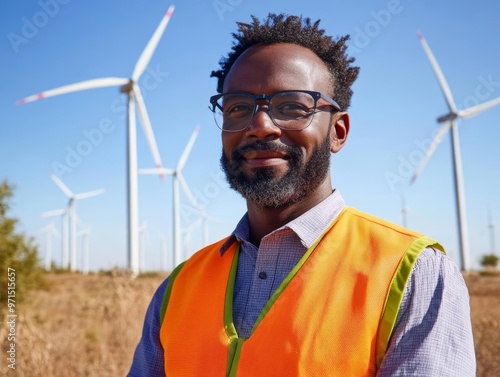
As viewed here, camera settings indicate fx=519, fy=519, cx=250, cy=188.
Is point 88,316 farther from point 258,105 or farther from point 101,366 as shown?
point 258,105

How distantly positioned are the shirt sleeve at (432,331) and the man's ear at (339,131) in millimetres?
949

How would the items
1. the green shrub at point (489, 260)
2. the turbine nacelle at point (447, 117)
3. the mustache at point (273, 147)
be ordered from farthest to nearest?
the green shrub at point (489, 260), the turbine nacelle at point (447, 117), the mustache at point (273, 147)

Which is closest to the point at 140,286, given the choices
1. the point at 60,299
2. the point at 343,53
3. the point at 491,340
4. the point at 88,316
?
the point at 60,299

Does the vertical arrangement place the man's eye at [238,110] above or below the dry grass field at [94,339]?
above

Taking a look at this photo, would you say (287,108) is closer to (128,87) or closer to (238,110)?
(238,110)

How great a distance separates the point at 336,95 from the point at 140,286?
16131 millimetres

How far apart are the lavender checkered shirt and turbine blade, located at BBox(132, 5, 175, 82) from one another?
953 inches

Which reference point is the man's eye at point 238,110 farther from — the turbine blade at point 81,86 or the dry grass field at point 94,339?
the turbine blade at point 81,86

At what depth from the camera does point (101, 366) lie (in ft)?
27.7

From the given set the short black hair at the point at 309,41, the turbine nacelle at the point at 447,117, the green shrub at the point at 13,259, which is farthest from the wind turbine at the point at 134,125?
the short black hair at the point at 309,41

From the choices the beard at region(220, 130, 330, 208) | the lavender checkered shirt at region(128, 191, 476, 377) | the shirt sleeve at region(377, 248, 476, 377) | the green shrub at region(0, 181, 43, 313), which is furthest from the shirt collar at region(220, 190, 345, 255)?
the green shrub at region(0, 181, 43, 313)

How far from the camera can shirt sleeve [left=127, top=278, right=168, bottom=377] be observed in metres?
2.52

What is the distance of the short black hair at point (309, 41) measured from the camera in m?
2.75

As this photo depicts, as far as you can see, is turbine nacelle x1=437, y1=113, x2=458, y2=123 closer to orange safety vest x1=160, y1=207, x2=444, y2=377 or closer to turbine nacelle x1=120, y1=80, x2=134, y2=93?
turbine nacelle x1=120, y1=80, x2=134, y2=93
